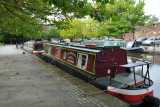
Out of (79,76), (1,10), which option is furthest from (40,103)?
(1,10)

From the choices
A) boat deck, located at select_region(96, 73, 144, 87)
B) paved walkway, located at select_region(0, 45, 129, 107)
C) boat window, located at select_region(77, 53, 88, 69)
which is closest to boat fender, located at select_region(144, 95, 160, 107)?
boat deck, located at select_region(96, 73, 144, 87)

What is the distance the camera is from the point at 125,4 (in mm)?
25969

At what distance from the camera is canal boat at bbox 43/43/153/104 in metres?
5.20

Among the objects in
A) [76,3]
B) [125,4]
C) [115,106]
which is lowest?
[115,106]

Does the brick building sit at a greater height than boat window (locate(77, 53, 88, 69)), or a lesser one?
greater

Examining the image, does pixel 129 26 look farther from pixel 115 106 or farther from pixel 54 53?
pixel 115 106

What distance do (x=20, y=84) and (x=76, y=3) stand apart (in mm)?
4730

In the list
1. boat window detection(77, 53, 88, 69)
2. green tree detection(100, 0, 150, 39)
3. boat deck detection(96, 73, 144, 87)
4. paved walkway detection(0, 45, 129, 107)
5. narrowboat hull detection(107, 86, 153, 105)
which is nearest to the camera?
paved walkway detection(0, 45, 129, 107)

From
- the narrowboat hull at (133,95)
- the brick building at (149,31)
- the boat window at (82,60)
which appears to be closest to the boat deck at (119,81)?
the narrowboat hull at (133,95)

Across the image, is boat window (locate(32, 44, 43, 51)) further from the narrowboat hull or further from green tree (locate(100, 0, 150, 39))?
the narrowboat hull

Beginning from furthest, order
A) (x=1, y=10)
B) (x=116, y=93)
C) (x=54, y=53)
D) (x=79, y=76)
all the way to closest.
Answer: (x=54, y=53), (x=1, y=10), (x=79, y=76), (x=116, y=93)

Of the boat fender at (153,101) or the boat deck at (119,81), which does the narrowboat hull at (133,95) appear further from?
the boat deck at (119,81)

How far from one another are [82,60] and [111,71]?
2168 millimetres

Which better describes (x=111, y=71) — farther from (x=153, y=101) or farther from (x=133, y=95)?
(x=153, y=101)
